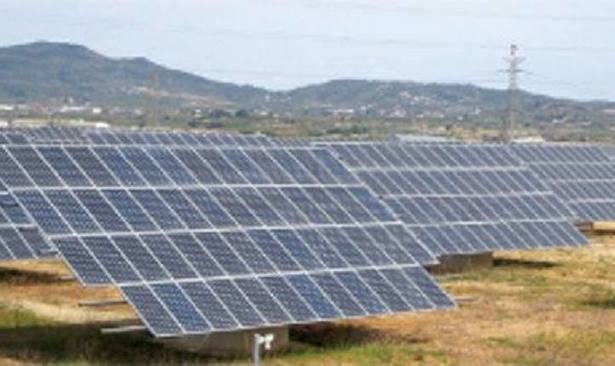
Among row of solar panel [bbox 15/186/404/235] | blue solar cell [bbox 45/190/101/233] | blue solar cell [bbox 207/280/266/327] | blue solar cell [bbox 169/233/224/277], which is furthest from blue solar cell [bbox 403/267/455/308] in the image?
blue solar cell [bbox 45/190/101/233]

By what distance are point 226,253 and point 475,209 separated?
664 inches

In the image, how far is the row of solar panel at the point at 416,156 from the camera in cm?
4409

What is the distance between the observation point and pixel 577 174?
54.1 meters

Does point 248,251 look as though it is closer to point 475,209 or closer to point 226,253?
point 226,253

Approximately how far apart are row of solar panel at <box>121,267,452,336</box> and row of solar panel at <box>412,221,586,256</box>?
10.1m

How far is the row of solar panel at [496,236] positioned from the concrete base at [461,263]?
2.22 ft

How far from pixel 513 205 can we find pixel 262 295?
18.8 m

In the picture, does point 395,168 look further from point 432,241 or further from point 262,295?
point 262,295

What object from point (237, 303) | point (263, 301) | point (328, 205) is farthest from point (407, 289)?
point (237, 303)

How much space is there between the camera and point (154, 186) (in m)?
27.3

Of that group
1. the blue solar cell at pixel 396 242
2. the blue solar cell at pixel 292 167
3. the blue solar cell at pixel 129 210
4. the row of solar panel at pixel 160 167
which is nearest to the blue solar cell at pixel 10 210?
the row of solar panel at pixel 160 167

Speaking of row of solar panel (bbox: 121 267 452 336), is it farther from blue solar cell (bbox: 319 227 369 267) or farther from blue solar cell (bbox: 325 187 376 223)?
blue solar cell (bbox: 325 187 376 223)

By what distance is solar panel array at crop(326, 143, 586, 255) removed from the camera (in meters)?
39.3

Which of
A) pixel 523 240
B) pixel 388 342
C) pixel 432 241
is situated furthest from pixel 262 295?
pixel 523 240
